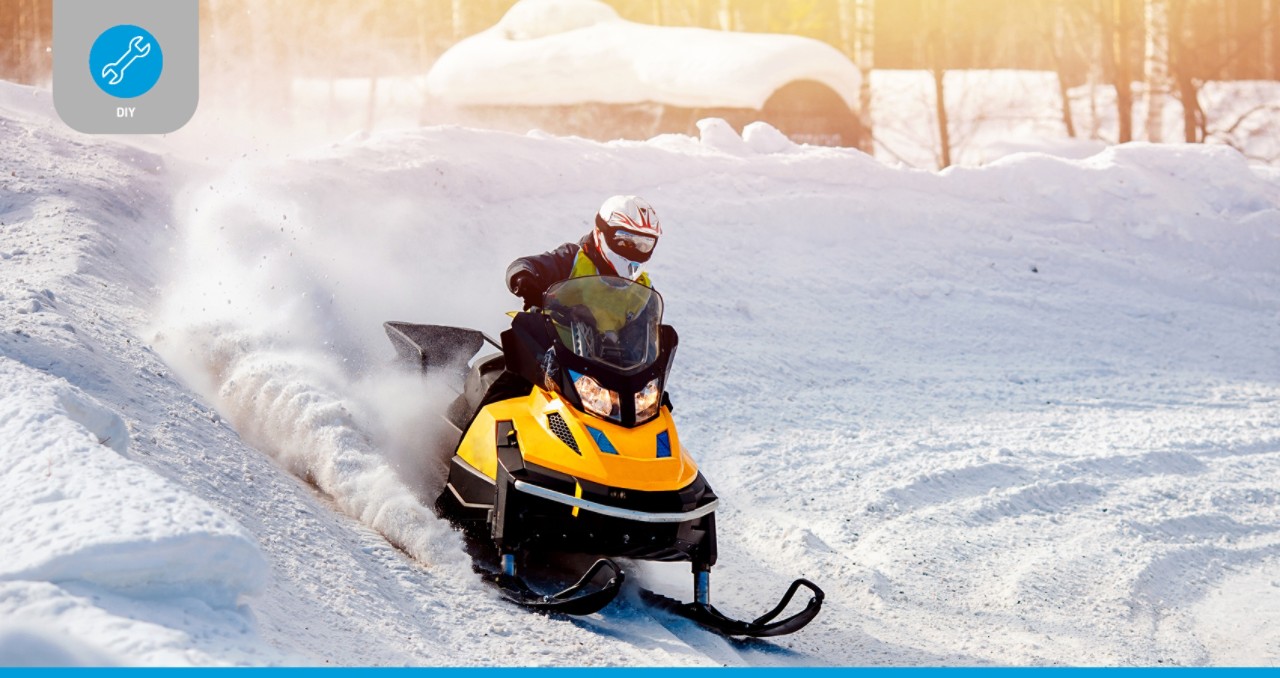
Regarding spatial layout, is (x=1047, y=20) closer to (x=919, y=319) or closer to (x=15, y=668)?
(x=919, y=319)

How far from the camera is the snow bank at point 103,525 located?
3.59 m

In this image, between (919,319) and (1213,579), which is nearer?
(1213,579)

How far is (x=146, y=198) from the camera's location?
1038 cm

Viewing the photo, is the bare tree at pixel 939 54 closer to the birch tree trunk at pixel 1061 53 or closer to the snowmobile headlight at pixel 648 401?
the birch tree trunk at pixel 1061 53

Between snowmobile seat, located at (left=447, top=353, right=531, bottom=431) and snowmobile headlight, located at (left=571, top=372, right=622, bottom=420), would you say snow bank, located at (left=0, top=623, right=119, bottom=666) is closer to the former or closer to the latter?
snowmobile headlight, located at (left=571, top=372, right=622, bottom=420)

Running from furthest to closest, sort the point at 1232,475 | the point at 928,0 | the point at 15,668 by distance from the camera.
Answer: the point at 928,0, the point at 1232,475, the point at 15,668

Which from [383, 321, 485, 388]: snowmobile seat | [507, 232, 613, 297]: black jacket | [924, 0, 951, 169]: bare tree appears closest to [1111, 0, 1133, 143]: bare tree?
[924, 0, 951, 169]: bare tree

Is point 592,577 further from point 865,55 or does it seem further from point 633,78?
point 865,55

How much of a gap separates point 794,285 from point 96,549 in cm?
904

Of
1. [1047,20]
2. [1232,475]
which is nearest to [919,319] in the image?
[1232,475]

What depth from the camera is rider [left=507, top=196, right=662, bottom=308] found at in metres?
5.82

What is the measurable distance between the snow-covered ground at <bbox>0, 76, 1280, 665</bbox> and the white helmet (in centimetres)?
129

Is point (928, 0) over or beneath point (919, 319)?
over

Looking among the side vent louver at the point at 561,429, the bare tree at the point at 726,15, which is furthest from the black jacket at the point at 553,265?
the bare tree at the point at 726,15
